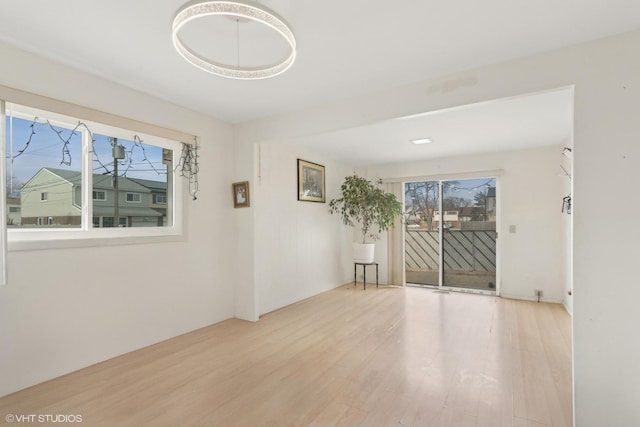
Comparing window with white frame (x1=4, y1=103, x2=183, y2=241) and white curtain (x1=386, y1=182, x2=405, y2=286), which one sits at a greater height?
window with white frame (x1=4, y1=103, x2=183, y2=241)

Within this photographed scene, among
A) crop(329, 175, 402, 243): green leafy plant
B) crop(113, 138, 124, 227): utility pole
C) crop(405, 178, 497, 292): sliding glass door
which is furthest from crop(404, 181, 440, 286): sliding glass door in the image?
crop(113, 138, 124, 227): utility pole

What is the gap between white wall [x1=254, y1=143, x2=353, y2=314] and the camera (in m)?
4.04

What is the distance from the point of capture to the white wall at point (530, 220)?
4504 mm

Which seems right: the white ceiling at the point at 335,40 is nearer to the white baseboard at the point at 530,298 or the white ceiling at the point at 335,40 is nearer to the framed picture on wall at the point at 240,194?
the framed picture on wall at the point at 240,194

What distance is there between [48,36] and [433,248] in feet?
19.3

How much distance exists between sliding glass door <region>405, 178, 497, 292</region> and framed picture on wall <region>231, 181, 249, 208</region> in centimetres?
336

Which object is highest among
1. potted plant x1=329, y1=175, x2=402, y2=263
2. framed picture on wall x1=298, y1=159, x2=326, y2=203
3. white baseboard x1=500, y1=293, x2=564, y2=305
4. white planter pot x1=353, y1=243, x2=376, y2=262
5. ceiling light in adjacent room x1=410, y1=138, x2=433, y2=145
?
ceiling light in adjacent room x1=410, y1=138, x2=433, y2=145

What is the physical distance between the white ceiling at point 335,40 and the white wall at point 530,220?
1.80 meters

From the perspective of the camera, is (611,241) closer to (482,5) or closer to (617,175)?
(617,175)

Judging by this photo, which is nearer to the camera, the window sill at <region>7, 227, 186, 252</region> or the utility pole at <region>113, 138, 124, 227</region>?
the window sill at <region>7, 227, 186, 252</region>

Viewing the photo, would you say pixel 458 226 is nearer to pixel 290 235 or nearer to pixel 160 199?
pixel 290 235

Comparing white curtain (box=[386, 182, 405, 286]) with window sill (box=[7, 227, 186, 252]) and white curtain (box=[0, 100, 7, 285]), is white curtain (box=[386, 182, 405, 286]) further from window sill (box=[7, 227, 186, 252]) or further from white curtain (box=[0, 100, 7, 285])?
white curtain (box=[0, 100, 7, 285])

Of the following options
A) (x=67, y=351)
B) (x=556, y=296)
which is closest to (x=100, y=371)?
(x=67, y=351)

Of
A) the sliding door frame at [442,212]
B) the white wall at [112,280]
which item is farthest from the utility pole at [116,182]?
the sliding door frame at [442,212]
